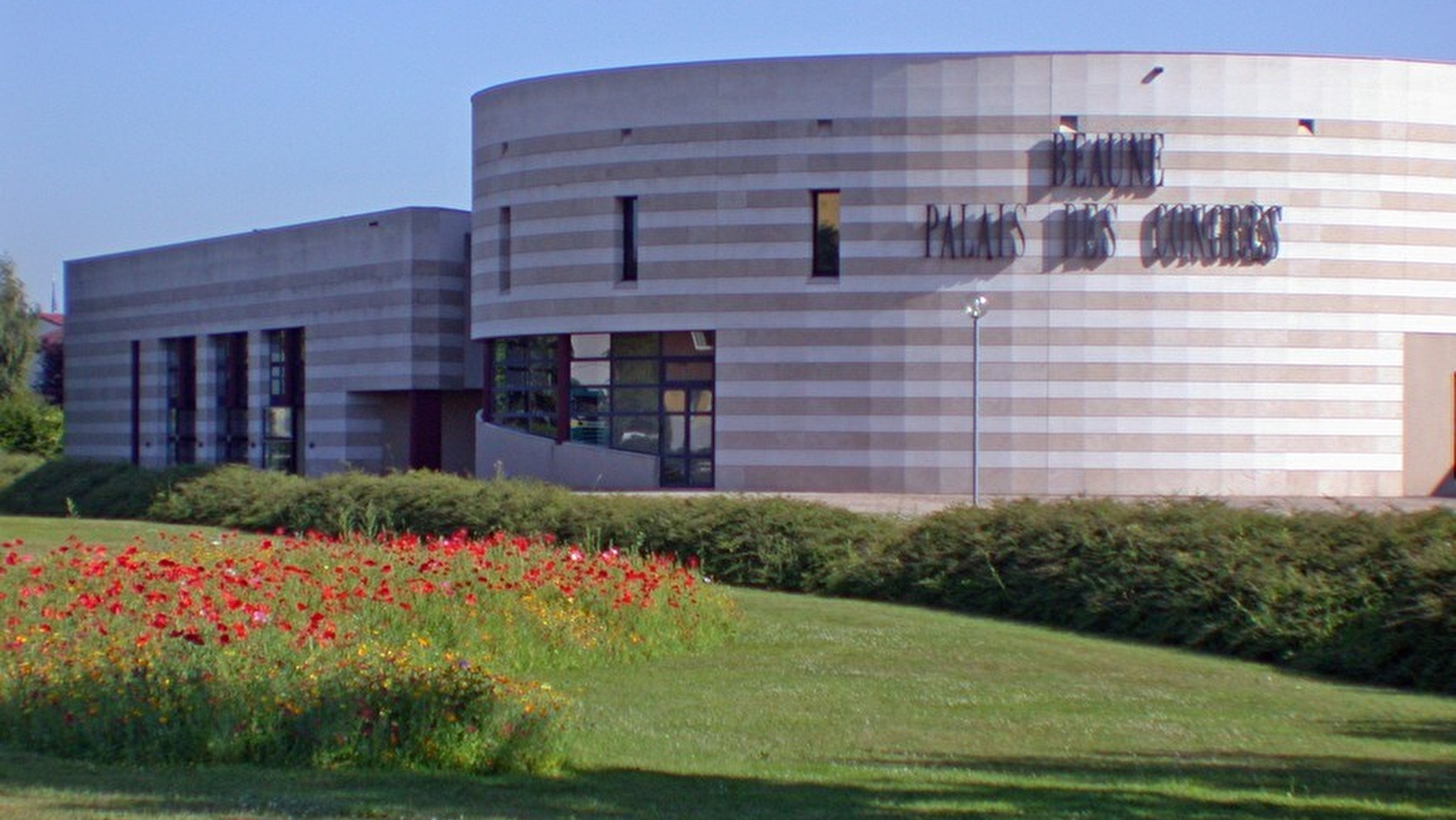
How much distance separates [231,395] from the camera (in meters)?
59.0

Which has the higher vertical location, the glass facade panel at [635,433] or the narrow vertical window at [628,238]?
the narrow vertical window at [628,238]

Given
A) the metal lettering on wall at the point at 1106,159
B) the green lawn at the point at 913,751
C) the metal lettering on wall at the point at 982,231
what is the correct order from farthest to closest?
1. the metal lettering on wall at the point at 982,231
2. the metal lettering on wall at the point at 1106,159
3. the green lawn at the point at 913,751

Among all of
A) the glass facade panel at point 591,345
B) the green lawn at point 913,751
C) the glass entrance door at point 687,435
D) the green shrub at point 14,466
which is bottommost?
the green lawn at point 913,751

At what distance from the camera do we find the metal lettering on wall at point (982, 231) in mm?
37219

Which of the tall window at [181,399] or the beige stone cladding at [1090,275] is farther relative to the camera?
the tall window at [181,399]

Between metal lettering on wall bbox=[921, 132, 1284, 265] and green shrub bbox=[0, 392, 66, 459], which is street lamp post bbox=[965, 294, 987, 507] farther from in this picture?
green shrub bbox=[0, 392, 66, 459]

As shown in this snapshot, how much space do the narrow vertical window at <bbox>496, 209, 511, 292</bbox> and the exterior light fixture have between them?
12.4 metres

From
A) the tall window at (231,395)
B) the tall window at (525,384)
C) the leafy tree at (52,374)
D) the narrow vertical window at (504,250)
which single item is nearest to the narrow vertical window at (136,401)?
the tall window at (231,395)

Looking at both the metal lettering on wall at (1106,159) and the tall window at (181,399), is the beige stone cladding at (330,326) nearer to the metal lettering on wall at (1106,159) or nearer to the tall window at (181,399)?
the tall window at (181,399)

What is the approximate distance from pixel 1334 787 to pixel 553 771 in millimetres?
4778

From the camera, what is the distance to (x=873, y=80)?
37.7 m

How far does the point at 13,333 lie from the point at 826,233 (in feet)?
188

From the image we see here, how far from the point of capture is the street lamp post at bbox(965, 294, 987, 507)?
110ft

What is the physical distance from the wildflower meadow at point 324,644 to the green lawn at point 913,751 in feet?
1.33
